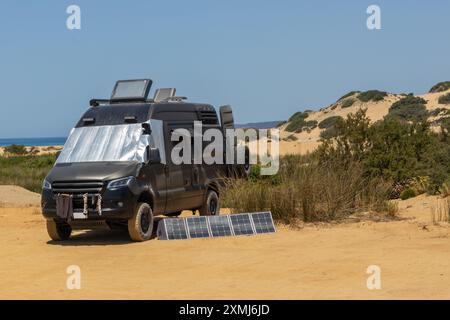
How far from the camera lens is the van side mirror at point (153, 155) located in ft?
44.8

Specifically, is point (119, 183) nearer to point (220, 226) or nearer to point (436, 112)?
point (220, 226)

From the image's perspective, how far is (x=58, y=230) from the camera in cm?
1407

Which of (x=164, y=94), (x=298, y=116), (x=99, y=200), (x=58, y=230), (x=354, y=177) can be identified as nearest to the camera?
(x=99, y=200)

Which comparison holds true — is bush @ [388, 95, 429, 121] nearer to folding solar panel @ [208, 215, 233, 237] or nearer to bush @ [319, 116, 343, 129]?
bush @ [319, 116, 343, 129]

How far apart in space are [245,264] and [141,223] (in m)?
3.19

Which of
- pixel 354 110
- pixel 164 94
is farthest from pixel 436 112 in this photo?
pixel 164 94

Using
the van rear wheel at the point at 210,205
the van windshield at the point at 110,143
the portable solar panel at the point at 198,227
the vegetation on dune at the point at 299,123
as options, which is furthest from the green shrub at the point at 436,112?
the portable solar panel at the point at 198,227

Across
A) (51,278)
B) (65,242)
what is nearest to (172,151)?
(65,242)

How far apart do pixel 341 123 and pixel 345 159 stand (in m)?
1.90

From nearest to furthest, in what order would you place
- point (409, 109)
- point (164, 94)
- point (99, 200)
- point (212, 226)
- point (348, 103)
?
point (99, 200) < point (212, 226) < point (164, 94) < point (409, 109) < point (348, 103)

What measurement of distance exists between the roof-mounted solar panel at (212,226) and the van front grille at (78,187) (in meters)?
1.40

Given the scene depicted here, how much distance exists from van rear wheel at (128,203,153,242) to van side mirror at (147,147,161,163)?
78cm

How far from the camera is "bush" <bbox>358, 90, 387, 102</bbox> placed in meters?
77.4

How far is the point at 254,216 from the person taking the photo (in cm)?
1412
